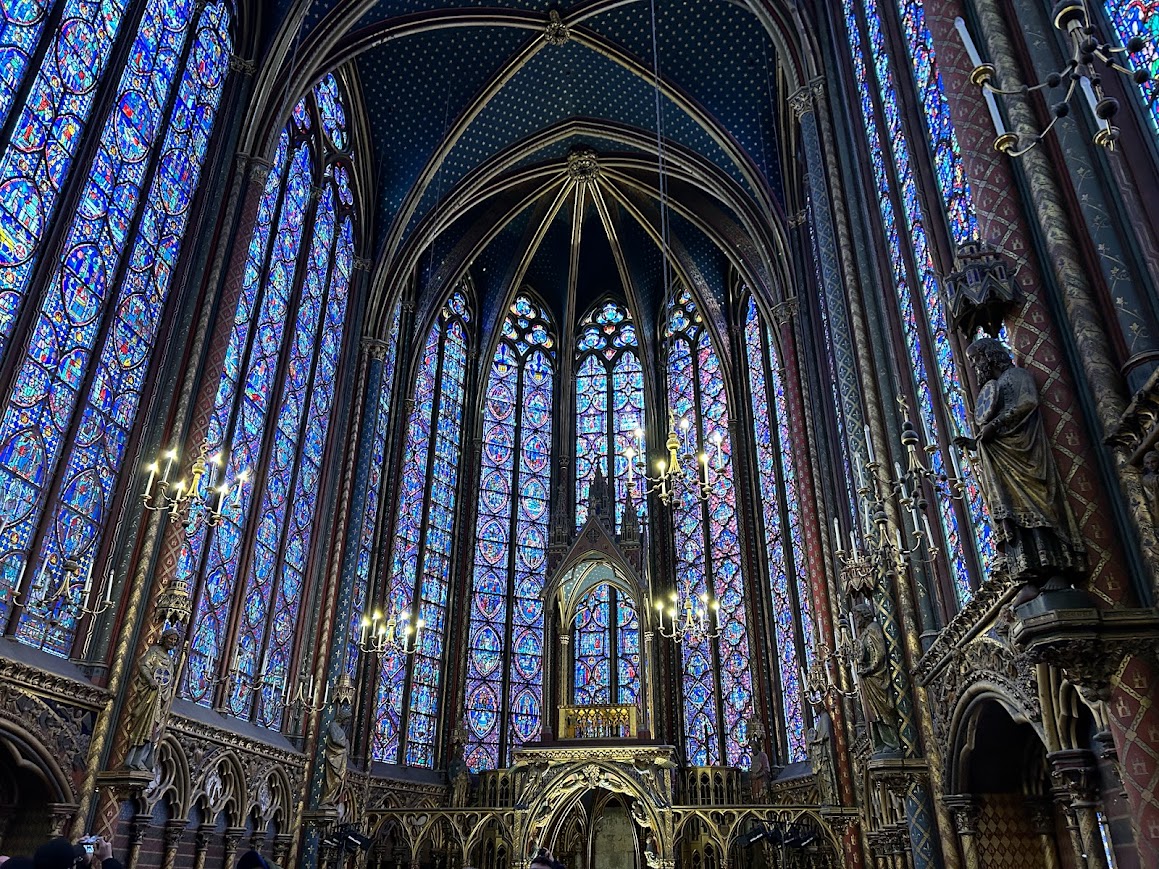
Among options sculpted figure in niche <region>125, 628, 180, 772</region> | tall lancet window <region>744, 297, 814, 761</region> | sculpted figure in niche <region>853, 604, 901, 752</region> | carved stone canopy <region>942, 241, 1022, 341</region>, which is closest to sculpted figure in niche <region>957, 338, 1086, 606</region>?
carved stone canopy <region>942, 241, 1022, 341</region>

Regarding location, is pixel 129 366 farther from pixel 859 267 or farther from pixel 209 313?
pixel 859 267

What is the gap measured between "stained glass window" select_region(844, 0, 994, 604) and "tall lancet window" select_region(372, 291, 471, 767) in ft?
43.6

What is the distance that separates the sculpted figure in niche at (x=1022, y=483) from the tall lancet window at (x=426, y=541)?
16.1 metres

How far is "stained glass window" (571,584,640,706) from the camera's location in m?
22.2

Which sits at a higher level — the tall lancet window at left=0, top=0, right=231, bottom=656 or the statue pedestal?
the tall lancet window at left=0, top=0, right=231, bottom=656

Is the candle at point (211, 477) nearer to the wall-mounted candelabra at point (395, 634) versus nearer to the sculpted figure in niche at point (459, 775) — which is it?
the wall-mounted candelabra at point (395, 634)

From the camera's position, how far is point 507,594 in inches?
940

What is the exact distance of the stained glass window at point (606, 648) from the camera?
22156 mm

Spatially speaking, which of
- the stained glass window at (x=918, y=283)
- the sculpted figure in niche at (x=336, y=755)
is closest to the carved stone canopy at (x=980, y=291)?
the stained glass window at (x=918, y=283)

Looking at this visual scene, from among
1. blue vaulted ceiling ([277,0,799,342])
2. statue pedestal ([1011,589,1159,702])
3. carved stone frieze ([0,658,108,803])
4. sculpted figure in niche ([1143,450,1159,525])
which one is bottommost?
statue pedestal ([1011,589,1159,702])

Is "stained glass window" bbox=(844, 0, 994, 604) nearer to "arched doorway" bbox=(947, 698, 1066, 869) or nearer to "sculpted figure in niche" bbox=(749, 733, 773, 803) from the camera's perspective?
"arched doorway" bbox=(947, 698, 1066, 869)

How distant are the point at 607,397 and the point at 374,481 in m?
8.79

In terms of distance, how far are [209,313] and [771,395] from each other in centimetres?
1354

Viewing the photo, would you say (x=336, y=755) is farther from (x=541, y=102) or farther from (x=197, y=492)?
(x=541, y=102)
